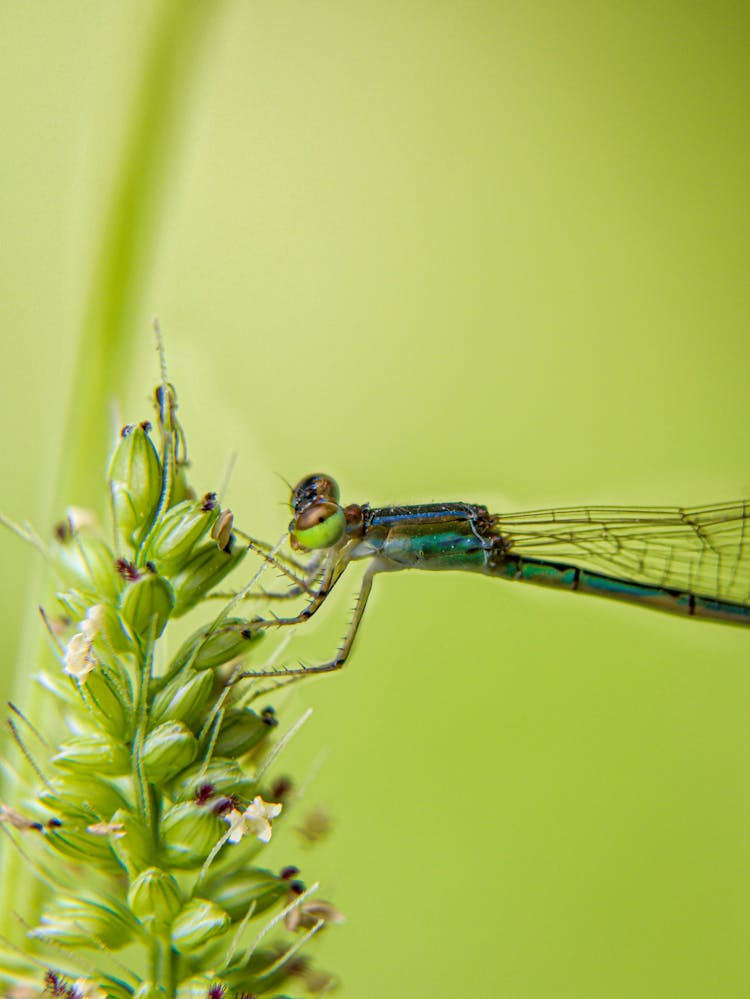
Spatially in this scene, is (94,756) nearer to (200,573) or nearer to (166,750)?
(166,750)

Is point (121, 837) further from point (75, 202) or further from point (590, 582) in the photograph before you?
point (590, 582)

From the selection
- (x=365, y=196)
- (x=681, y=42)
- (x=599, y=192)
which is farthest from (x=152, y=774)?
(x=681, y=42)

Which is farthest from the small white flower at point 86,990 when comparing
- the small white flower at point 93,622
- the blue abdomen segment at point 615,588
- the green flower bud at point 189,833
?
the blue abdomen segment at point 615,588

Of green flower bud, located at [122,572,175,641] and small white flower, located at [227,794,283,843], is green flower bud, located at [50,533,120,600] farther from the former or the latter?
small white flower, located at [227,794,283,843]

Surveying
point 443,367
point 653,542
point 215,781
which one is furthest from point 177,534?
point 653,542

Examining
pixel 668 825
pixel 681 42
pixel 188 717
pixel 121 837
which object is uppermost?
pixel 681 42

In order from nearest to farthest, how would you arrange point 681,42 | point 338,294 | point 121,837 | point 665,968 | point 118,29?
point 121,837 < point 118,29 < point 665,968 < point 338,294 < point 681,42
